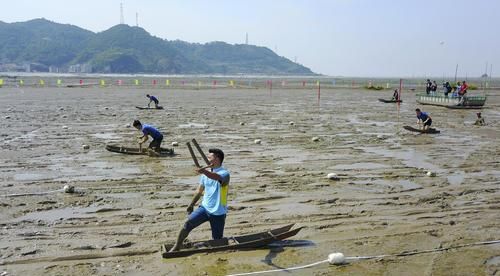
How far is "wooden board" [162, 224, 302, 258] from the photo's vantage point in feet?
23.8

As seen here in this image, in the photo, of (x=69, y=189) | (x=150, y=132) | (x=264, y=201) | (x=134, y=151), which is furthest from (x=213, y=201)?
(x=134, y=151)

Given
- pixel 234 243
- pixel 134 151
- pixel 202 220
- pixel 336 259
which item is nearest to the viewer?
pixel 336 259

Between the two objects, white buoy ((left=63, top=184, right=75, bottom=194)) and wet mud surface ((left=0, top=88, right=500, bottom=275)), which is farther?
white buoy ((left=63, top=184, right=75, bottom=194))

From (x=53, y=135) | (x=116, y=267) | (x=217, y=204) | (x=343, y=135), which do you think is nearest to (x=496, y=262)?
(x=217, y=204)

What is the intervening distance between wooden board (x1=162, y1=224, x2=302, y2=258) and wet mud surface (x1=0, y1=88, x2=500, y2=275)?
13 cm

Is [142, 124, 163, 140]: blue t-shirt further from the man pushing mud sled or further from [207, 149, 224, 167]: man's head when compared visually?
[207, 149, 224, 167]: man's head

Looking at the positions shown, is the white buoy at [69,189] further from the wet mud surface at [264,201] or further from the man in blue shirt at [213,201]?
the man in blue shirt at [213,201]

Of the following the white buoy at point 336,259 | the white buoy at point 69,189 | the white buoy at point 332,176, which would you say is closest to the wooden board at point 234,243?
the white buoy at point 336,259

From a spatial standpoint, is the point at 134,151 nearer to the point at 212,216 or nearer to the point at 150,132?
the point at 150,132

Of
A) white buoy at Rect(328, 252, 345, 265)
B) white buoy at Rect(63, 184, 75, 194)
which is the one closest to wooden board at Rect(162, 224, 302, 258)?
white buoy at Rect(328, 252, 345, 265)

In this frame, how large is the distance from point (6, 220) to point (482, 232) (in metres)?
8.56

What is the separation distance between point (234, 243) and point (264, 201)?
2.82m

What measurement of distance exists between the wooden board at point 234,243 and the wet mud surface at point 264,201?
13 centimetres

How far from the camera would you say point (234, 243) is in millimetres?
7559
